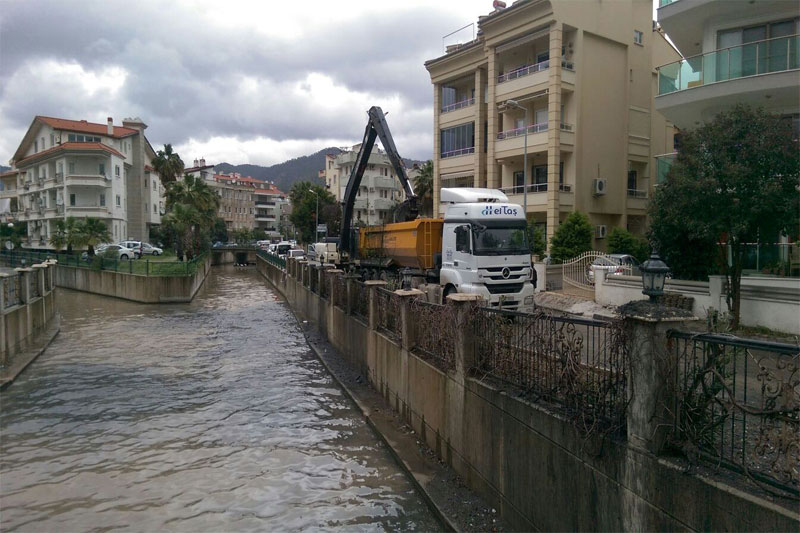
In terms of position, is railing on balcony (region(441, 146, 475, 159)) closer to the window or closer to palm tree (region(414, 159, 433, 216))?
the window

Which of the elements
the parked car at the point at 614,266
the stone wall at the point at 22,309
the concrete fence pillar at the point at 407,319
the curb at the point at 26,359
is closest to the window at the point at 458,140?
the parked car at the point at 614,266

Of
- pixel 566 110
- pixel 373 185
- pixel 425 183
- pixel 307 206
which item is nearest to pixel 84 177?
pixel 307 206

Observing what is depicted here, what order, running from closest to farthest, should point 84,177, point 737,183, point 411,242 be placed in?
point 737,183, point 411,242, point 84,177

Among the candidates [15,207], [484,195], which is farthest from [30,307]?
[15,207]

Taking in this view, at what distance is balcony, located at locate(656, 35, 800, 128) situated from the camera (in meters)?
16.2

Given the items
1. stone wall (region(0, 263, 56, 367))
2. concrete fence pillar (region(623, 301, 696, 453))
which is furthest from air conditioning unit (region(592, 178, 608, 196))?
concrete fence pillar (region(623, 301, 696, 453))

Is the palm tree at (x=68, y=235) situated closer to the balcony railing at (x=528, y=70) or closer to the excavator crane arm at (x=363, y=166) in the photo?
the excavator crane arm at (x=363, y=166)

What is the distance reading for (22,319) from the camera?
1755 cm

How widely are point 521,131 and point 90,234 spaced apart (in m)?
30.2

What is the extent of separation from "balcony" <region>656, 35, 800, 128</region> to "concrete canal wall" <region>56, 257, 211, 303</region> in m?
26.0

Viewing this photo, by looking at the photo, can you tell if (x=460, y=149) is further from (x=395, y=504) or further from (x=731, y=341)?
(x=731, y=341)

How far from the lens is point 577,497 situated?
509 centimetres

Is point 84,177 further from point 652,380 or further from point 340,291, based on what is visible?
point 652,380

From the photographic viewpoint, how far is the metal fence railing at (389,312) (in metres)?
11.2
